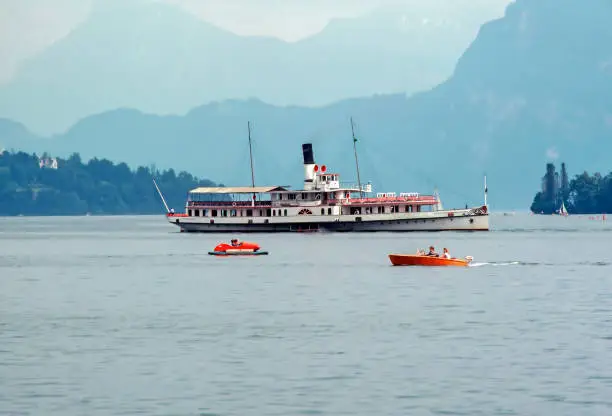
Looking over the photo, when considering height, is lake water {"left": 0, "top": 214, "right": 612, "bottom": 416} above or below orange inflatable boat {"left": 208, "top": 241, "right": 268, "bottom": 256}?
below

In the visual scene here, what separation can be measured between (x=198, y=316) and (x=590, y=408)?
113ft

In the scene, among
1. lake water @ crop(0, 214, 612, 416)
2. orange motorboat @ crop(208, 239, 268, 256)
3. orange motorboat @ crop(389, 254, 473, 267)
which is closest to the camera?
lake water @ crop(0, 214, 612, 416)

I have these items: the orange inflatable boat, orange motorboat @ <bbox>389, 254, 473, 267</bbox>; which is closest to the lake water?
orange motorboat @ <bbox>389, 254, 473, 267</bbox>

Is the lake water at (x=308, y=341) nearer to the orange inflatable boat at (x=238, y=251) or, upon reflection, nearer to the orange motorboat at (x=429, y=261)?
the orange motorboat at (x=429, y=261)

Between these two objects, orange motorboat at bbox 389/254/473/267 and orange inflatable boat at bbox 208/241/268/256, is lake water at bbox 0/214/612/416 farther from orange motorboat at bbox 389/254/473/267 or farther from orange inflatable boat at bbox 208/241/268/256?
orange inflatable boat at bbox 208/241/268/256

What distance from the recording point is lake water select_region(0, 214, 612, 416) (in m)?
44.9

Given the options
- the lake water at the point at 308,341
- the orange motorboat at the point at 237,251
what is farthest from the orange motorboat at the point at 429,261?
the orange motorboat at the point at 237,251

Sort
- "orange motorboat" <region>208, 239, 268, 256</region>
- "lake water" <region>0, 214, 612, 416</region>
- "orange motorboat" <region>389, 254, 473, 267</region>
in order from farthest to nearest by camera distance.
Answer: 1. "orange motorboat" <region>208, 239, 268, 256</region>
2. "orange motorboat" <region>389, 254, 473, 267</region>
3. "lake water" <region>0, 214, 612, 416</region>

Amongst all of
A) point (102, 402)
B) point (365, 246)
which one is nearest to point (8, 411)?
point (102, 402)

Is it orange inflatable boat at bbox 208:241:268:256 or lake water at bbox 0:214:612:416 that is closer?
lake water at bbox 0:214:612:416

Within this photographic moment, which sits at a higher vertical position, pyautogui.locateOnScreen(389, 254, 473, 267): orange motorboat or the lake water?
pyautogui.locateOnScreen(389, 254, 473, 267): orange motorboat

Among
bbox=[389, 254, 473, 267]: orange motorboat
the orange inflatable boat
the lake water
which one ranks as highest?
the orange inflatable boat

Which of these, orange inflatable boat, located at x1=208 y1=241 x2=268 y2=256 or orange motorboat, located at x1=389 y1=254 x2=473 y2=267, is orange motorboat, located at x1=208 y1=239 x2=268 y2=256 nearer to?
orange inflatable boat, located at x1=208 y1=241 x2=268 y2=256

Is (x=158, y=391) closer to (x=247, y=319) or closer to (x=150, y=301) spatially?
(x=247, y=319)
